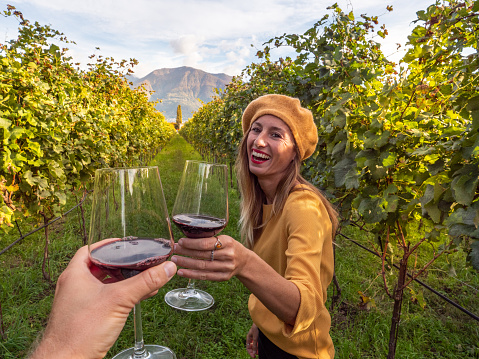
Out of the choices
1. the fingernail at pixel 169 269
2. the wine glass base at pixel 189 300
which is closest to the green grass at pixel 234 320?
the wine glass base at pixel 189 300

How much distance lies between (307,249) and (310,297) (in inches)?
7.4

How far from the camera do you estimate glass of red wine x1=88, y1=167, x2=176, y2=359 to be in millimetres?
900

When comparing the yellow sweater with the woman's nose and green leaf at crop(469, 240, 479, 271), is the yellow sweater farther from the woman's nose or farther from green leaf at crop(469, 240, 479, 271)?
green leaf at crop(469, 240, 479, 271)

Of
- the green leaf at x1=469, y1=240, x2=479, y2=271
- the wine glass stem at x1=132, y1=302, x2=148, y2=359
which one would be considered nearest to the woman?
the wine glass stem at x1=132, y1=302, x2=148, y2=359

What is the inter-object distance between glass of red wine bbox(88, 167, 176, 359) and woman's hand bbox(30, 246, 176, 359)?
5cm

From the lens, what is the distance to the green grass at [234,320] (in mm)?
2867

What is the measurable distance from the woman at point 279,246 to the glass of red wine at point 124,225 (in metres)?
0.11

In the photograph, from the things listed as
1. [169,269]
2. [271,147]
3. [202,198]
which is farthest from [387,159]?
[169,269]

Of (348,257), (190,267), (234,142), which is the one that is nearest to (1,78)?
(190,267)

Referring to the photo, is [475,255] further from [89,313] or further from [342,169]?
[89,313]

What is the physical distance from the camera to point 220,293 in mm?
3801

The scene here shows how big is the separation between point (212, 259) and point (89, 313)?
38 centimetres

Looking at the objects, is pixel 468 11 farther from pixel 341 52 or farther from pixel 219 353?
pixel 219 353

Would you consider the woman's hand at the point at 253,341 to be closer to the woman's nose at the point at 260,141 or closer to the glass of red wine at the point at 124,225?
the woman's nose at the point at 260,141
